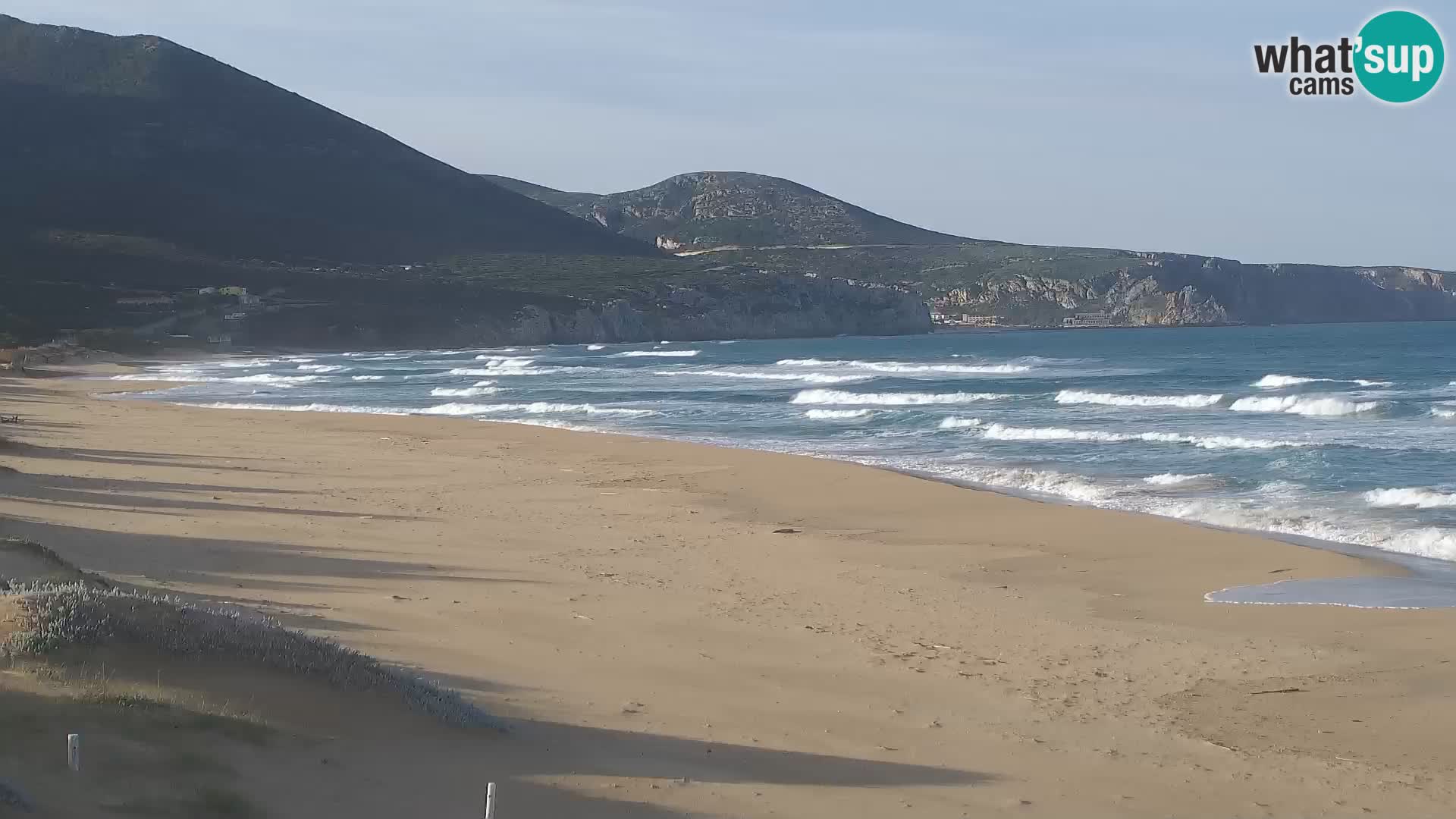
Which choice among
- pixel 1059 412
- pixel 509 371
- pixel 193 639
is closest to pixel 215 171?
pixel 509 371

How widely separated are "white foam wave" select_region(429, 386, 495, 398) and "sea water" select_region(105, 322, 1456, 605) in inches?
4.9

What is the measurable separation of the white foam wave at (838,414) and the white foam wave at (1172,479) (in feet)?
42.4

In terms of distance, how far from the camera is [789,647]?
31.5 ft

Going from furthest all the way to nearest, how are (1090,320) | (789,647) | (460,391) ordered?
1. (1090,320)
2. (460,391)
3. (789,647)

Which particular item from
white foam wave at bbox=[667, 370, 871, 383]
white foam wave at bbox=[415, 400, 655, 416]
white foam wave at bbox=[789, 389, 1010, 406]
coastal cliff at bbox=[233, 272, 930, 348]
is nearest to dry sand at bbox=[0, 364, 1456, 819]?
white foam wave at bbox=[415, 400, 655, 416]

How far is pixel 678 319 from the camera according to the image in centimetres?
12131

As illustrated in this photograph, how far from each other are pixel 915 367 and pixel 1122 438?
3644 cm

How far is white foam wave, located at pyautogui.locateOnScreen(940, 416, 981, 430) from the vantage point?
29672mm

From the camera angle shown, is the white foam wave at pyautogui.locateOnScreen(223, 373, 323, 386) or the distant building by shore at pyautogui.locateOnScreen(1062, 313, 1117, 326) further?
the distant building by shore at pyautogui.locateOnScreen(1062, 313, 1117, 326)

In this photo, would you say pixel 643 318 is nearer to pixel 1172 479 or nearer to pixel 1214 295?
pixel 1214 295

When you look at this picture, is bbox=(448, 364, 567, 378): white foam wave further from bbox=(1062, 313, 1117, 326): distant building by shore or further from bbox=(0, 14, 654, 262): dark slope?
bbox=(1062, 313, 1117, 326): distant building by shore

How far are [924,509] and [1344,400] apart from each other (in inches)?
844

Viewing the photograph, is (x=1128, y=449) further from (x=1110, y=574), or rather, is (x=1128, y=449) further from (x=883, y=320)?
(x=883, y=320)

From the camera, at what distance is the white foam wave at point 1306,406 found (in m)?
32.4
